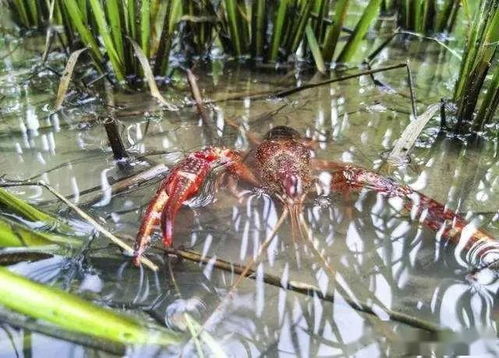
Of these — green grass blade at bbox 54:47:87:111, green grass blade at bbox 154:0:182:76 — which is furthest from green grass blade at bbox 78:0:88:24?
green grass blade at bbox 154:0:182:76

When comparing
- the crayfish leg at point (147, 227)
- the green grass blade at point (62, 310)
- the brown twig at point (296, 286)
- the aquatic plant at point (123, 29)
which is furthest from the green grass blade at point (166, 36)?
the green grass blade at point (62, 310)

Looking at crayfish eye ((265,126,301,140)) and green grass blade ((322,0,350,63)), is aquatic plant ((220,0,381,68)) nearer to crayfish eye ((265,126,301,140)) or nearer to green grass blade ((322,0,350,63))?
green grass blade ((322,0,350,63))

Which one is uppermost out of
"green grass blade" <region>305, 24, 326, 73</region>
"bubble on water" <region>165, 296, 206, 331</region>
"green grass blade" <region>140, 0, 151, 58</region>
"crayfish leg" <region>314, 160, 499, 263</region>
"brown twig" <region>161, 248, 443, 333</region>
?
"green grass blade" <region>140, 0, 151, 58</region>

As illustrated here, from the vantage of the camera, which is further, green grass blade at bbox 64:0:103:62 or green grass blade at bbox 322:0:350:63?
green grass blade at bbox 322:0:350:63

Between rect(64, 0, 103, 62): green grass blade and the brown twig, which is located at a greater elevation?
rect(64, 0, 103, 62): green grass blade

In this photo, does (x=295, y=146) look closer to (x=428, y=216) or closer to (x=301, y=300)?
(x=428, y=216)

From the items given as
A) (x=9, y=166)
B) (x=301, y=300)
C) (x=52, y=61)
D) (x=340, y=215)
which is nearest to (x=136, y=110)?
(x=9, y=166)

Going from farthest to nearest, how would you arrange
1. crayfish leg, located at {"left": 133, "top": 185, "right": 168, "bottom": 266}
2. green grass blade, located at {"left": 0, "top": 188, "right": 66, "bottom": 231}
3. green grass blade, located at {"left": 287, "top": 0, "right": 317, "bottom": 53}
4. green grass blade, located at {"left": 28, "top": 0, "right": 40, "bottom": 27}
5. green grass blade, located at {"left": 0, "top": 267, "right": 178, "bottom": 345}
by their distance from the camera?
1. green grass blade, located at {"left": 28, "top": 0, "right": 40, "bottom": 27}
2. green grass blade, located at {"left": 287, "top": 0, "right": 317, "bottom": 53}
3. crayfish leg, located at {"left": 133, "top": 185, "right": 168, "bottom": 266}
4. green grass blade, located at {"left": 0, "top": 188, "right": 66, "bottom": 231}
5. green grass blade, located at {"left": 0, "top": 267, "right": 178, "bottom": 345}

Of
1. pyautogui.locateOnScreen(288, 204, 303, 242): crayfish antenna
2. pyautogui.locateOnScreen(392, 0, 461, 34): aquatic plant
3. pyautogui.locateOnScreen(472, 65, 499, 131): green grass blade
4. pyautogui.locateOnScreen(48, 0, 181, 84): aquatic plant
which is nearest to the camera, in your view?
pyautogui.locateOnScreen(288, 204, 303, 242): crayfish antenna

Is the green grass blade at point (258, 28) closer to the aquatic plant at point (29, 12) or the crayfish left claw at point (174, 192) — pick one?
the crayfish left claw at point (174, 192)
